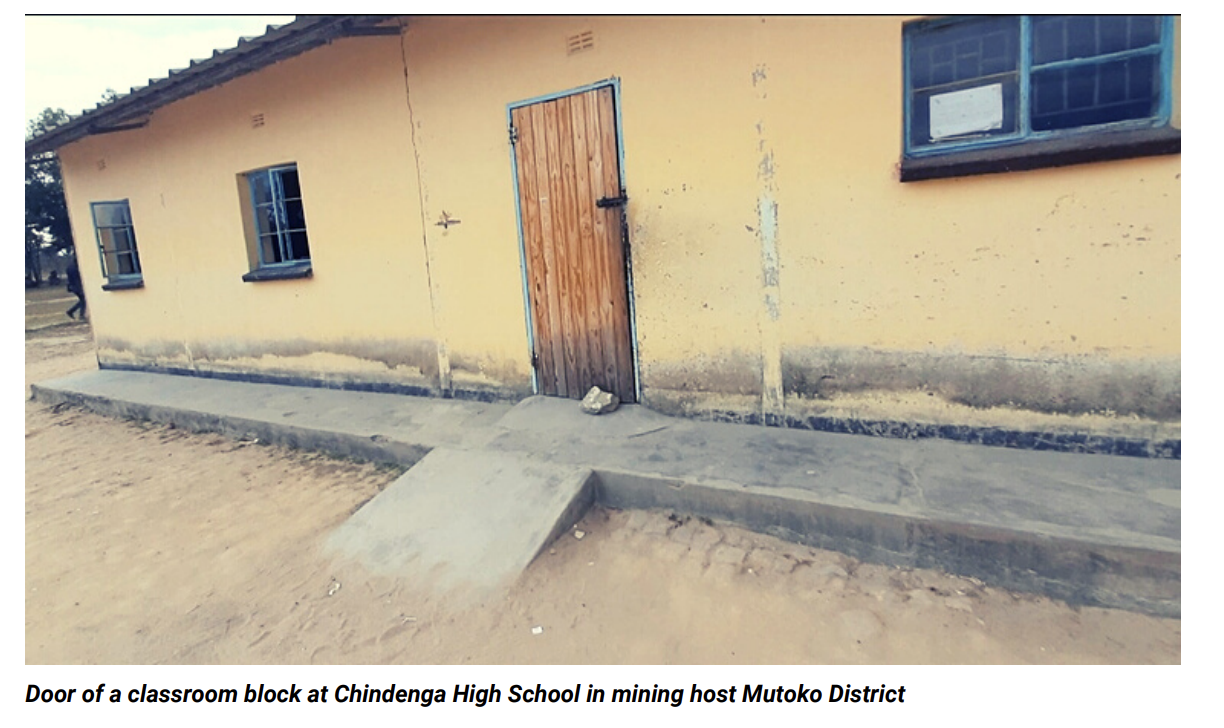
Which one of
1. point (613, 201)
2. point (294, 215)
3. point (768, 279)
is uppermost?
point (294, 215)

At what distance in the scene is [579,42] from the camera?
4219 millimetres

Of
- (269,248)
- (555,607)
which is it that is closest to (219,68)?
(269,248)

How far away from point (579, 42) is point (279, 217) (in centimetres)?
413

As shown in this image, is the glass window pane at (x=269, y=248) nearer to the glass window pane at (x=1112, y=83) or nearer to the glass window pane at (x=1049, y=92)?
the glass window pane at (x=1049, y=92)

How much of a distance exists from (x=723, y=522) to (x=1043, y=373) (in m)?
1.92

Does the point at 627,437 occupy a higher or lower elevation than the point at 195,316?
lower

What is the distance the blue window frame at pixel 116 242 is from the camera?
26.5ft

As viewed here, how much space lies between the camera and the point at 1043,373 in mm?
3305

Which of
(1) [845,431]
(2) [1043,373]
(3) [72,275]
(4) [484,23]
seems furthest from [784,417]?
(3) [72,275]

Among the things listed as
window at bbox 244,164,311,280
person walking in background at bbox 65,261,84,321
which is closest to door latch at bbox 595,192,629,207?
window at bbox 244,164,311,280

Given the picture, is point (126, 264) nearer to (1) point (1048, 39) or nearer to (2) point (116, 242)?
(2) point (116, 242)

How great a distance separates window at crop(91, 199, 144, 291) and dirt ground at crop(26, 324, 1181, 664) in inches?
214

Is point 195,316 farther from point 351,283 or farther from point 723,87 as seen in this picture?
point 723,87

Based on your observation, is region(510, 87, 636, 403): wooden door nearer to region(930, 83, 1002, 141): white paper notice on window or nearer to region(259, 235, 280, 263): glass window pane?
region(930, 83, 1002, 141): white paper notice on window
